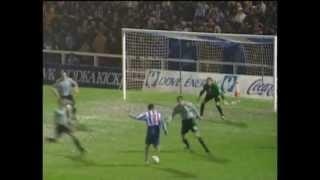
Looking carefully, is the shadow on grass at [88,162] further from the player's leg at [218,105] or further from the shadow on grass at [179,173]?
the player's leg at [218,105]

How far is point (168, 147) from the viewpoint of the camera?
4789 millimetres

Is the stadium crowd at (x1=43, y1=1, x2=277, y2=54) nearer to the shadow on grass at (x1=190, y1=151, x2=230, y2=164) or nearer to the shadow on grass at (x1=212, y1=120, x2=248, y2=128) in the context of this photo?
the shadow on grass at (x1=212, y1=120, x2=248, y2=128)

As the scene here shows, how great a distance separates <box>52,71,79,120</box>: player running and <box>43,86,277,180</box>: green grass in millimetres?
67

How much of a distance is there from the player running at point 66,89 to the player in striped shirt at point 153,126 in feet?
2.01

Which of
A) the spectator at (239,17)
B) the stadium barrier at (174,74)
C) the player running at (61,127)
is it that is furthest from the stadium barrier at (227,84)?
the spectator at (239,17)

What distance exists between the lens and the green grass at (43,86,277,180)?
467 centimetres

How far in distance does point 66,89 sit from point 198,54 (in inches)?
42.9

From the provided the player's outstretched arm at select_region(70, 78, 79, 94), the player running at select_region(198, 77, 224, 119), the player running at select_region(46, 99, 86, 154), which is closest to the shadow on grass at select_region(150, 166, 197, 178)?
the player running at select_region(198, 77, 224, 119)

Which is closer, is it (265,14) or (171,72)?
(171,72)

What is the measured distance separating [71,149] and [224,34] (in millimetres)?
1577

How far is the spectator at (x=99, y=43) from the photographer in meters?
6.66
